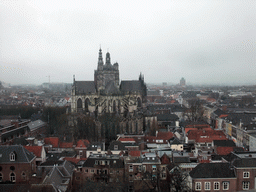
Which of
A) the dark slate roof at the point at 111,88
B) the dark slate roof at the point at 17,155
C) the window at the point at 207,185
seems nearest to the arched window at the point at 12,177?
the dark slate roof at the point at 17,155

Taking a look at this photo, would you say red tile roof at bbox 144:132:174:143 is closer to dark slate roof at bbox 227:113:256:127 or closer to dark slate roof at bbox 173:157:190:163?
dark slate roof at bbox 173:157:190:163

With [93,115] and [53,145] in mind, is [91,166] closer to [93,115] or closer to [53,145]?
[53,145]

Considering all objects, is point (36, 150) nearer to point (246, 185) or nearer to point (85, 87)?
point (246, 185)

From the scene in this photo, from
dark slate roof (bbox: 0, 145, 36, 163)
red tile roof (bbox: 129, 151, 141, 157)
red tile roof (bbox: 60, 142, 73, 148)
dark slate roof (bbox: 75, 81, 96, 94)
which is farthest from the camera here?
dark slate roof (bbox: 75, 81, 96, 94)

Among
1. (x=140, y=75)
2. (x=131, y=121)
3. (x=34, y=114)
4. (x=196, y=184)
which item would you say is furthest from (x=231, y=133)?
(x=34, y=114)

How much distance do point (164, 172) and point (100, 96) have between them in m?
42.3

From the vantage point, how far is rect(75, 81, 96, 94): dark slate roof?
76.2 meters

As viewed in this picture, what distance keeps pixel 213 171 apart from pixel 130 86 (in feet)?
161

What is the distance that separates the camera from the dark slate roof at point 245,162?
30.5 metres

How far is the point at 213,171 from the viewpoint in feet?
99.8

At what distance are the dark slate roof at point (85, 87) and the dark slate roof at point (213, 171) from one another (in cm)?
4955

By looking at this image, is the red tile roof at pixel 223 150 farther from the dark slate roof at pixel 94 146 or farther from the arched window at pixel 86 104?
the arched window at pixel 86 104

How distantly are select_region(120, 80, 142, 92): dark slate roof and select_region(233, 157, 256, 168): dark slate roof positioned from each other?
156 feet

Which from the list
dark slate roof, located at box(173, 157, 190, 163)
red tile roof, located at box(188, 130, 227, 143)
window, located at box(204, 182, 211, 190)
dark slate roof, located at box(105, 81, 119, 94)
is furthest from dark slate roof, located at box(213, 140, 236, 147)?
dark slate roof, located at box(105, 81, 119, 94)
